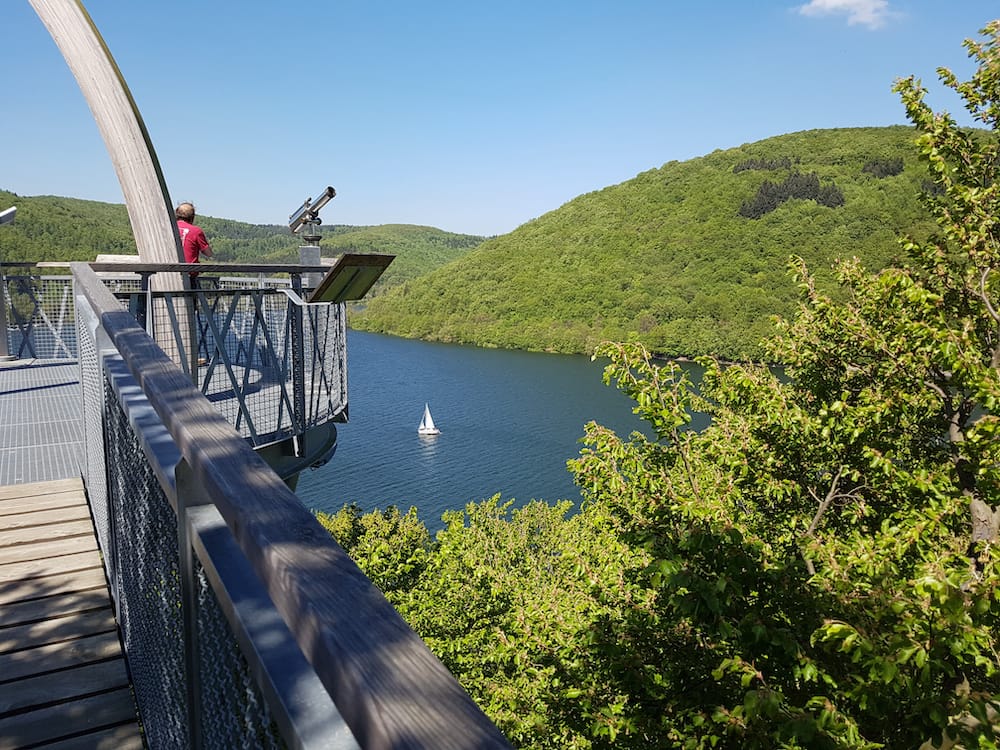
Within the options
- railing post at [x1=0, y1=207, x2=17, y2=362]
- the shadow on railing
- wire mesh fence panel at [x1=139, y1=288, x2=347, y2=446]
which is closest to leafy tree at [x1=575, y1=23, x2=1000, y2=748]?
wire mesh fence panel at [x1=139, y1=288, x2=347, y2=446]

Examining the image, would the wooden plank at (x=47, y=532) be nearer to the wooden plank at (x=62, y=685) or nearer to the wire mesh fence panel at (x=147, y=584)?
the wire mesh fence panel at (x=147, y=584)

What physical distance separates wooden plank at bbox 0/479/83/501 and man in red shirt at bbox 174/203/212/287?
9.44 ft

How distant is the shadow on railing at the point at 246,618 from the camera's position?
497 millimetres

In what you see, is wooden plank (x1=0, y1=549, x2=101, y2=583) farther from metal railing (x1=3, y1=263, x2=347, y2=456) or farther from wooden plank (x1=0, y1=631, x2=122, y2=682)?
metal railing (x1=3, y1=263, x2=347, y2=456)

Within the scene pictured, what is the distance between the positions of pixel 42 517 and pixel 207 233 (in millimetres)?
94124

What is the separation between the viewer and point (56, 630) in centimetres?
224

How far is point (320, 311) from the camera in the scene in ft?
17.7

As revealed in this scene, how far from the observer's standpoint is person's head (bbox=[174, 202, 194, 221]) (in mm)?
6207

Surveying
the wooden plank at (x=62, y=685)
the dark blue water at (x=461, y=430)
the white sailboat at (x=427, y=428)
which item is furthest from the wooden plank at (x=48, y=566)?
the white sailboat at (x=427, y=428)

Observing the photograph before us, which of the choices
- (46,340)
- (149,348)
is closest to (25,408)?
(46,340)

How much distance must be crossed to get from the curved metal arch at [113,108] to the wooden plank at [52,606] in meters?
3.20

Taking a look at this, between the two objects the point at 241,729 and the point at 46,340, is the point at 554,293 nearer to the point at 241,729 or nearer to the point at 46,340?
the point at 46,340

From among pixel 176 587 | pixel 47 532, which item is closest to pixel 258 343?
pixel 47 532

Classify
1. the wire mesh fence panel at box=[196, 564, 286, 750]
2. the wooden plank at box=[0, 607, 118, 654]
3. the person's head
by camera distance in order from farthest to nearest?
1. the person's head
2. the wooden plank at box=[0, 607, 118, 654]
3. the wire mesh fence panel at box=[196, 564, 286, 750]
